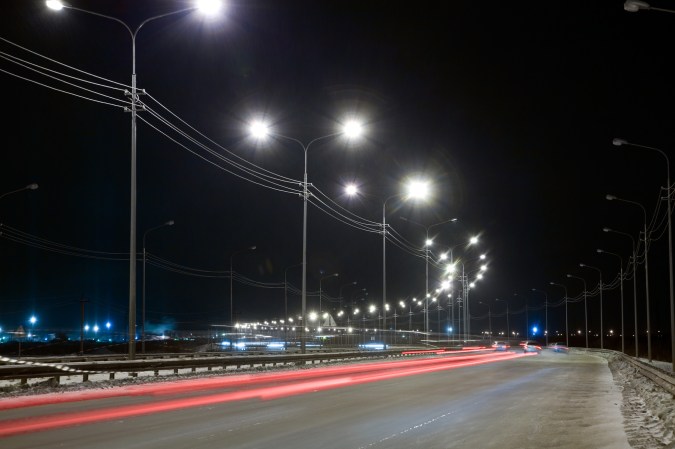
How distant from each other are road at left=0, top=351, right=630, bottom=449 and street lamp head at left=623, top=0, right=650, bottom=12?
873 centimetres

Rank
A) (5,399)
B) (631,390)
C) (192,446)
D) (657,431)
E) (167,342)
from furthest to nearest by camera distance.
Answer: (167,342)
(631,390)
(5,399)
(657,431)
(192,446)

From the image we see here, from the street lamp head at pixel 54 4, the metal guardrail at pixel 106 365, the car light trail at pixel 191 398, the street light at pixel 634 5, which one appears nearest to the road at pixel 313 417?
the car light trail at pixel 191 398

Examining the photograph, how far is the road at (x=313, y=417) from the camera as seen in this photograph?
12.1 m

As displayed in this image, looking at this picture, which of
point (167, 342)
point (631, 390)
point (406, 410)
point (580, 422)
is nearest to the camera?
point (580, 422)

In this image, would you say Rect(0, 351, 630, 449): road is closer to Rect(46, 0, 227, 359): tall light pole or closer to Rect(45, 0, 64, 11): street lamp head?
Rect(46, 0, 227, 359): tall light pole

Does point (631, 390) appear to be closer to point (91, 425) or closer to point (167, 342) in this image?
point (91, 425)

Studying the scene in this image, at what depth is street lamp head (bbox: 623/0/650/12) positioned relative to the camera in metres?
16.4

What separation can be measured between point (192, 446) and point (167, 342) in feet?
259

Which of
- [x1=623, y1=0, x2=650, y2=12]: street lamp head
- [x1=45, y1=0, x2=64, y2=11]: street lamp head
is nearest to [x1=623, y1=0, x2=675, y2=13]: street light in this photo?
[x1=623, y1=0, x2=650, y2=12]: street lamp head

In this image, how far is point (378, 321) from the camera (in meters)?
160

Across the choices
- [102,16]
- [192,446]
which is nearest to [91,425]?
[192,446]

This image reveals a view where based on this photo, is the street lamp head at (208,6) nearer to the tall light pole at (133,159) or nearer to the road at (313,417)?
the tall light pole at (133,159)

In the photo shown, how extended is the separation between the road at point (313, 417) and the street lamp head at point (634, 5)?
8.73 m

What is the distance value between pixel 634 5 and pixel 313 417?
11138 mm
